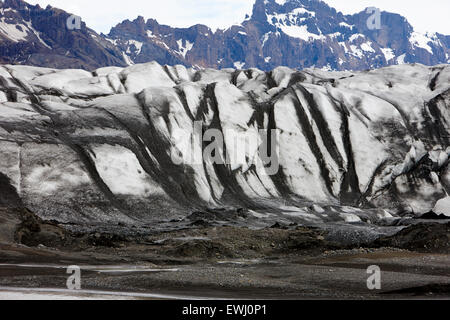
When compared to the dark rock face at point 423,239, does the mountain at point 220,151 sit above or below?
above

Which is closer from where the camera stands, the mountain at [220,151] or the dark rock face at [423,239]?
the dark rock face at [423,239]

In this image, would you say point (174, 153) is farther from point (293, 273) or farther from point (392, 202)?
point (293, 273)

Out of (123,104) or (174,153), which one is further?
(123,104)

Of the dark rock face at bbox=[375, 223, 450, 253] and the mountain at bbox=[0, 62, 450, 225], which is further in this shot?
the mountain at bbox=[0, 62, 450, 225]

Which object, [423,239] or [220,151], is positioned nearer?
[423,239]

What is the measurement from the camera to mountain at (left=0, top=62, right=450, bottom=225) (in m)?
70.6

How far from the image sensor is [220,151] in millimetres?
93000

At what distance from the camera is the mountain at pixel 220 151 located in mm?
70562

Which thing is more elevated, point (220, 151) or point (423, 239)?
point (220, 151)

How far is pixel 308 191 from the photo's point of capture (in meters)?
92.1

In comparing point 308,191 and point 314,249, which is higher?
point 308,191

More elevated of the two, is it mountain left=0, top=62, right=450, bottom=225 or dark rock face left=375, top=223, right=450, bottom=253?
mountain left=0, top=62, right=450, bottom=225

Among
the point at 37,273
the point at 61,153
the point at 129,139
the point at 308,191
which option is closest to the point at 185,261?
the point at 37,273
